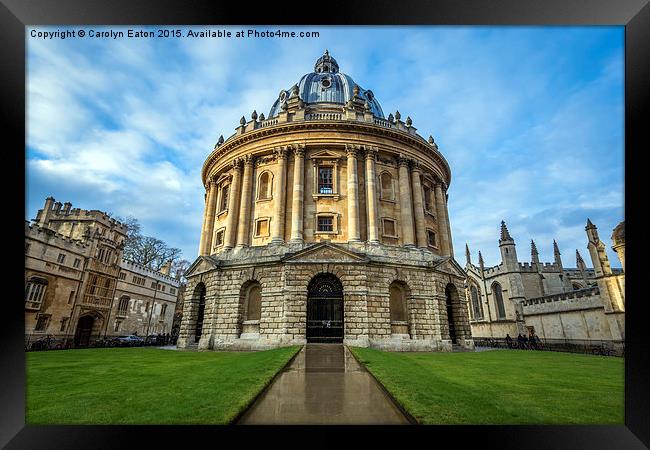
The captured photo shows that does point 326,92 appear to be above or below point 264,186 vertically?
above

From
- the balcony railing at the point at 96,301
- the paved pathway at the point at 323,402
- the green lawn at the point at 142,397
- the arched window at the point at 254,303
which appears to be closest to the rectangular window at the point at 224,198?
the arched window at the point at 254,303

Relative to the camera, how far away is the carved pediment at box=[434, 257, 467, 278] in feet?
78.4

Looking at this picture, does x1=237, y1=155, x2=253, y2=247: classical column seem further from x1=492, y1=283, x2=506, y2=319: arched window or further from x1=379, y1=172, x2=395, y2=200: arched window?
x1=492, y1=283, x2=506, y2=319: arched window

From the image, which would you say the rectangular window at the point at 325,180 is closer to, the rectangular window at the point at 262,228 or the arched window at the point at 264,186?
the arched window at the point at 264,186

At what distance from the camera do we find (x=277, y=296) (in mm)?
21000

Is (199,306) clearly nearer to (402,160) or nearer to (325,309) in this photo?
(325,309)

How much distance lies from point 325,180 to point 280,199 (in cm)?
408

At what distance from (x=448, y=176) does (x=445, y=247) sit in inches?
327

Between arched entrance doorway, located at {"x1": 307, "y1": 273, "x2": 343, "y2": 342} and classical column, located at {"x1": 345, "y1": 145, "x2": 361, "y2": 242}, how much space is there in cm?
370

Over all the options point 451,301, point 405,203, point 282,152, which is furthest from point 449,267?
point 282,152

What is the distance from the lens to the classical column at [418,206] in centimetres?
2569

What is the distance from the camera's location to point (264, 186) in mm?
26859

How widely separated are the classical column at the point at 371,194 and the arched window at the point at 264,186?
8176 mm
